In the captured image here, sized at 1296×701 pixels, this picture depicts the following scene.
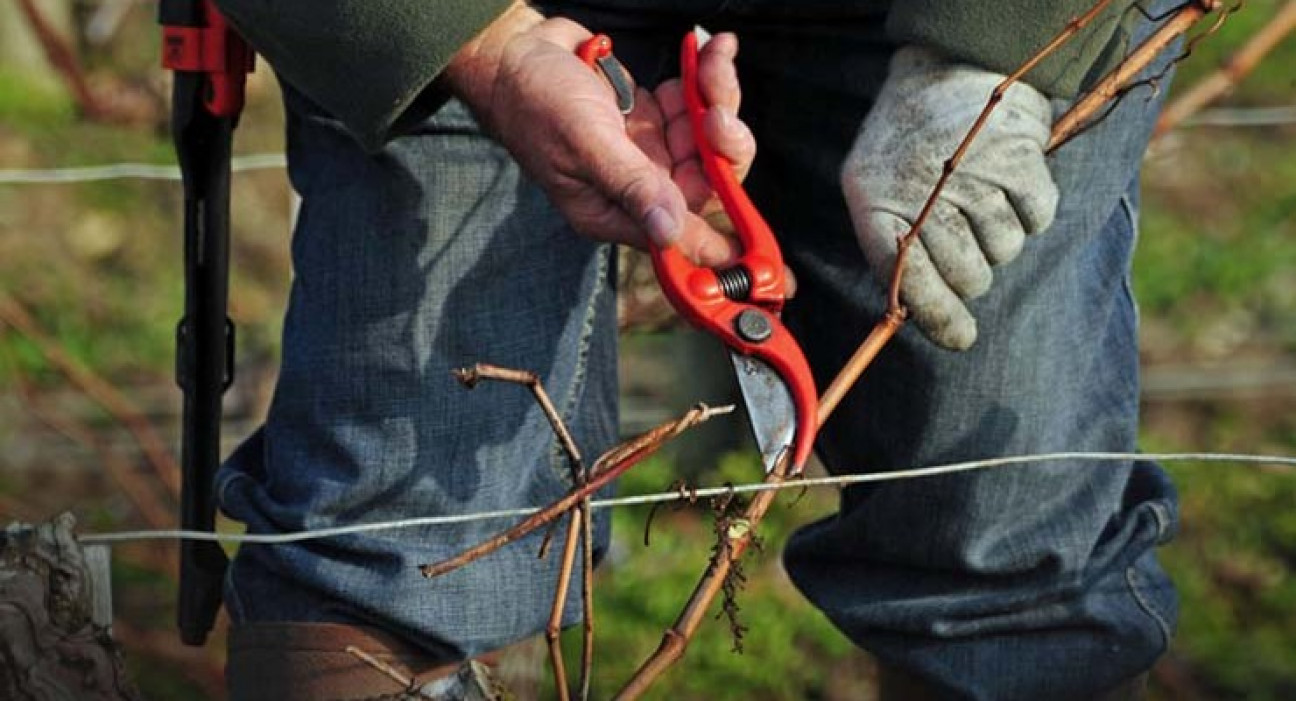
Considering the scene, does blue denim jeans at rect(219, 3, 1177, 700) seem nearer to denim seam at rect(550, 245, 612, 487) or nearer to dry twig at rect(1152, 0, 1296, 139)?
denim seam at rect(550, 245, 612, 487)

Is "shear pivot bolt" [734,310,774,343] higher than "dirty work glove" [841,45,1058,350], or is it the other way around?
"dirty work glove" [841,45,1058,350]

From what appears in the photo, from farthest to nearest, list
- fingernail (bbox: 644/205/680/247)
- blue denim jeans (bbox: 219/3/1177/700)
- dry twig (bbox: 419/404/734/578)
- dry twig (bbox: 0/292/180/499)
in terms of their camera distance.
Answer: dry twig (bbox: 0/292/180/499)
blue denim jeans (bbox: 219/3/1177/700)
fingernail (bbox: 644/205/680/247)
dry twig (bbox: 419/404/734/578)

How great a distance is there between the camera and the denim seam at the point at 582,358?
2.08 meters

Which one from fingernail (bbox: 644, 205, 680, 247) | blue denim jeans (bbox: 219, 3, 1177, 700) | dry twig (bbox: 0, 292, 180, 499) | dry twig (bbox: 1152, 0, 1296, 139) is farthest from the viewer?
dry twig (bbox: 0, 292, 180, 499)

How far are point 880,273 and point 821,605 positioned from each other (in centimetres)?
53

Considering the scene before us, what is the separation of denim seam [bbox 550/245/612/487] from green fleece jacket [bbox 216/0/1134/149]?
0.32 metres

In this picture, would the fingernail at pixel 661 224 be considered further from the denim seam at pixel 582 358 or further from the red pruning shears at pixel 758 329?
the denim seam at pixel 582 358

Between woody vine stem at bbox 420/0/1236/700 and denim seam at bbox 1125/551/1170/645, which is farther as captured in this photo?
denim seam at bbox 1125/551/1170/645

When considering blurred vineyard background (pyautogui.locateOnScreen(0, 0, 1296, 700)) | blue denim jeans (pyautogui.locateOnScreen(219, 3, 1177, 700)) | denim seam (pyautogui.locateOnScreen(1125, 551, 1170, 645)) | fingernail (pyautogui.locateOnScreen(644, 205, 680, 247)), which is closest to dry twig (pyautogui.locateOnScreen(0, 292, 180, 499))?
blurred vineyard background (pyautogui.locateOnScreen(0, 0, 1296, 700))

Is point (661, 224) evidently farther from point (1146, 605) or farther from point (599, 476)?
point (1146, 605)

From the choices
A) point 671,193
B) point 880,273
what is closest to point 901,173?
point 880,273

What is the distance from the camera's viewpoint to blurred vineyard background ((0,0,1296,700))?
3061 mm

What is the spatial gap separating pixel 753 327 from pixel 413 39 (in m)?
0.37

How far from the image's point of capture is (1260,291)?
4375 millimetres
